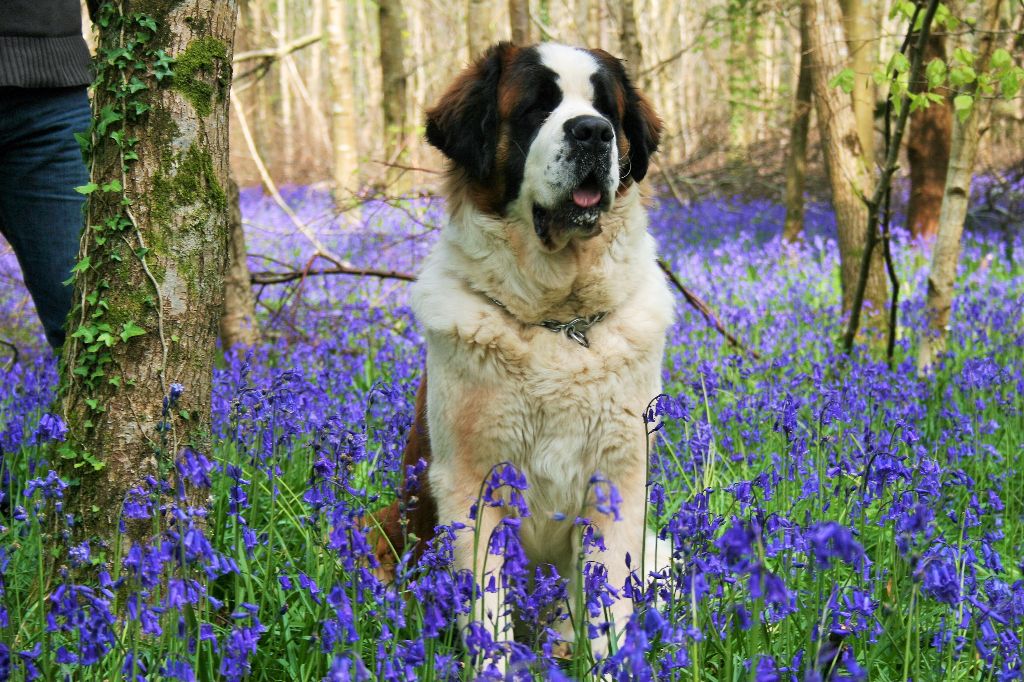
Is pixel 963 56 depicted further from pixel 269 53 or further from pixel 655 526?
pixel 269 53

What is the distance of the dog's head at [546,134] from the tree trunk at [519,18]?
544cm

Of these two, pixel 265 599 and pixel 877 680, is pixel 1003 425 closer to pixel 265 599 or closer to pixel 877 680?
pixel 877 680

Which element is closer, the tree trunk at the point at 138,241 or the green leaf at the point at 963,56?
the tree trunk at the point at 138,241

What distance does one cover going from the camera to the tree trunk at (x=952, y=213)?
5.28 meters

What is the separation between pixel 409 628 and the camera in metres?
2.69

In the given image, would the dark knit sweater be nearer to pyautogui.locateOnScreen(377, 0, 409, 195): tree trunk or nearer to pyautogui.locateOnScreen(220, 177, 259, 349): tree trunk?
pyautogui.locateOnScreen(220, 177, 259, 349): tree trunk

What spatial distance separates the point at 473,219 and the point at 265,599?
1328 mm

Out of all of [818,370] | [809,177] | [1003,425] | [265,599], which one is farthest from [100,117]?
[809,177]

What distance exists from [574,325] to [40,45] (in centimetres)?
192

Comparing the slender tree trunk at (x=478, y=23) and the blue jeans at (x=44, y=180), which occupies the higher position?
the slender tree trunk at (x=478, y=23)

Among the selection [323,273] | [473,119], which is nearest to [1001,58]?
[473,119]

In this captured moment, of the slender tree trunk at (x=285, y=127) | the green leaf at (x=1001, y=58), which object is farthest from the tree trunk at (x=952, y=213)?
the slender tree trunk at (x=285, y=127)

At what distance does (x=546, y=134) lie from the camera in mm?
3111

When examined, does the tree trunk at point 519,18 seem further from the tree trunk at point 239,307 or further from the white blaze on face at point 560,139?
the white blaze on face at point 560,139
